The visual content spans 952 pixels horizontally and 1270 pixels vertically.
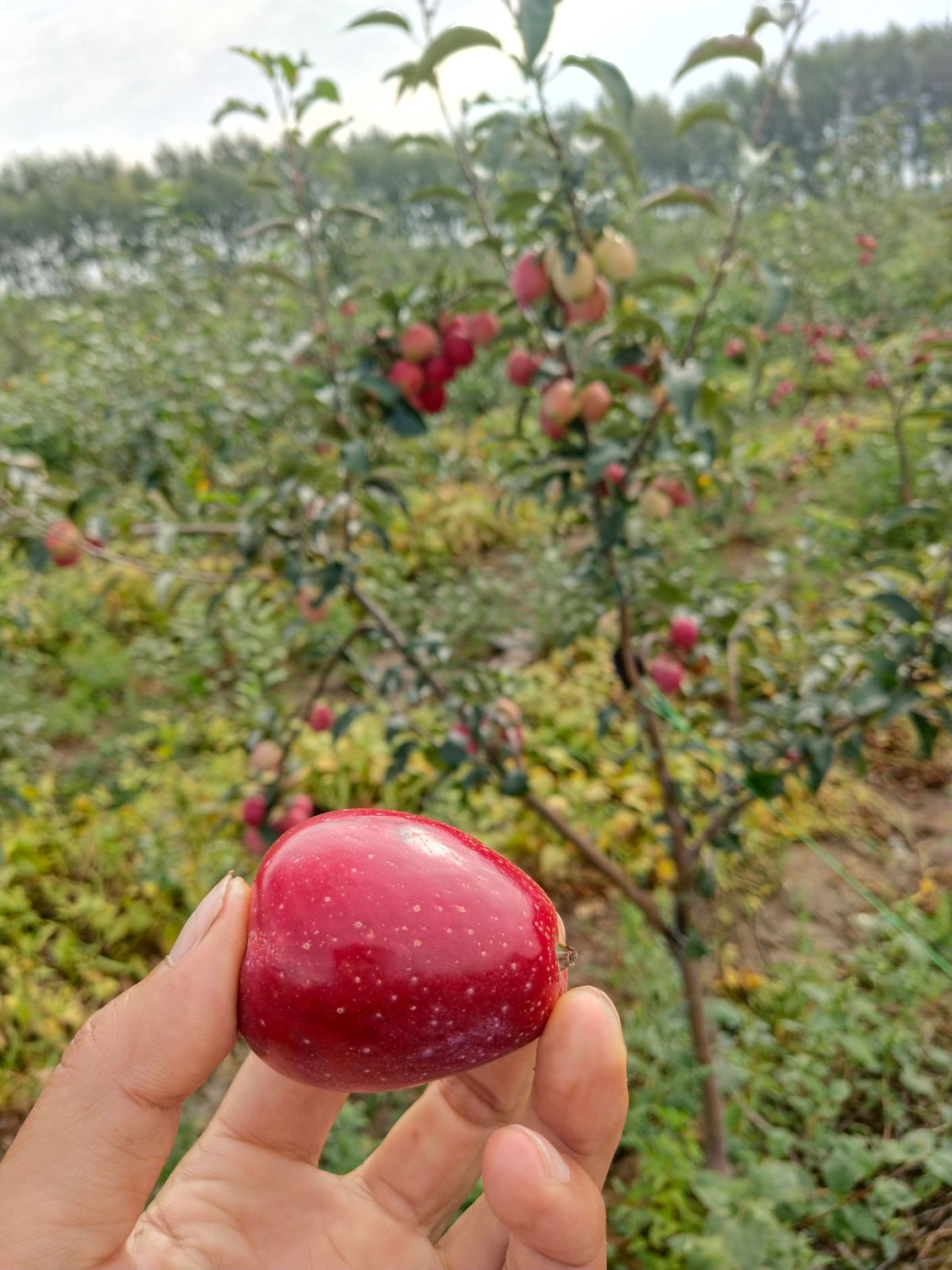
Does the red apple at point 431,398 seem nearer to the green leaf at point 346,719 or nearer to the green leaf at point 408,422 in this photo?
the green leaf at point 408,422

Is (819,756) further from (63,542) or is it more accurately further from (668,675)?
(63,542)

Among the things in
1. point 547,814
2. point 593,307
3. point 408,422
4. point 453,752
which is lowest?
point 547,814

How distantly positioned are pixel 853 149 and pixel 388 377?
4.47 meters

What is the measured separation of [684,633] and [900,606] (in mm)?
490

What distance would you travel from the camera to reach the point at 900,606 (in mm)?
1249

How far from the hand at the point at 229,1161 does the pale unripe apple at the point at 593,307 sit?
97cm

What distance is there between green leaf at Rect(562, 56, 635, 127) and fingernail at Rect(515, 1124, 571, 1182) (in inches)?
48.2

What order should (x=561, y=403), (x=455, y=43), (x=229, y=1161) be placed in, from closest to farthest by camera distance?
(x=229, y=1161), (x=455, y=43), (x=561, y=403)

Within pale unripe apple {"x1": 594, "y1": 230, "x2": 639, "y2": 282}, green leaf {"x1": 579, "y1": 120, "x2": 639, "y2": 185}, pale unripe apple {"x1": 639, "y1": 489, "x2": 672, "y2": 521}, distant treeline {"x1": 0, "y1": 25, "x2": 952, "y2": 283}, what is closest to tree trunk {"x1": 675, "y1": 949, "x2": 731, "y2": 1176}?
pale unripe apple {"x1": 639, "y1": 489, "x2": 672, "y2": 521}

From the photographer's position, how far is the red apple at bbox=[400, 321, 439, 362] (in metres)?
1.45

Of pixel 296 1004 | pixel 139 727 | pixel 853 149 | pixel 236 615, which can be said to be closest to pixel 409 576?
pixel 236 615

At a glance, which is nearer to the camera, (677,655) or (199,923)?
(199,923)

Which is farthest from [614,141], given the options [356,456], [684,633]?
[684,633]

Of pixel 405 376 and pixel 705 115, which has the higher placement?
pixel 705 115
